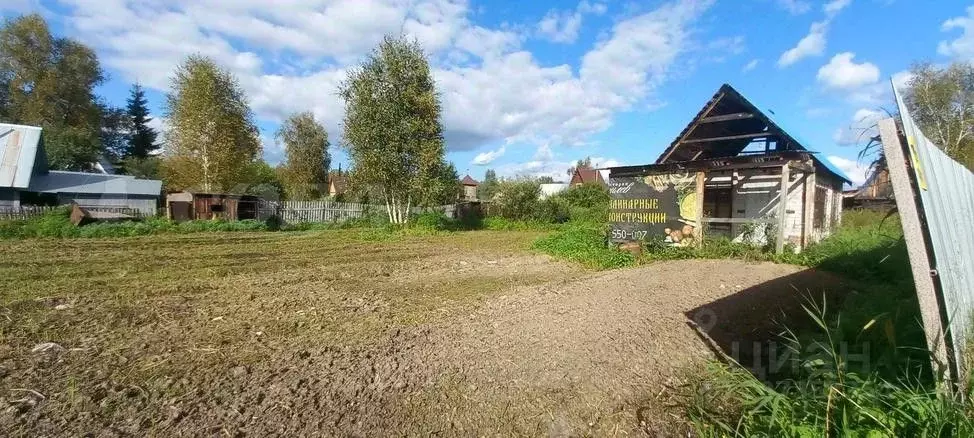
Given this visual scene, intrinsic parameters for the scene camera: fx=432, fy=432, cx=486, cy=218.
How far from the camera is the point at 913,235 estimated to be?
6.40 feet

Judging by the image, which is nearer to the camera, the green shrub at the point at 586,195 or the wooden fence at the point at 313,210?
the wooden fence at the point at 313,210

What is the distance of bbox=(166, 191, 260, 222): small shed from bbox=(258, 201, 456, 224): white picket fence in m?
1.09

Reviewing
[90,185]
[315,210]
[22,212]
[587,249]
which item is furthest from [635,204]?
[90,185]

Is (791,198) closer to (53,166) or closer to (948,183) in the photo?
(948,183)

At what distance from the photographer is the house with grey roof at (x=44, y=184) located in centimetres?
1730

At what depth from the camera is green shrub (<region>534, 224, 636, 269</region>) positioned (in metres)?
9.17

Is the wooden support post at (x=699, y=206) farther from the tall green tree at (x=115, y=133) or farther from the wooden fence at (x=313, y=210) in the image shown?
the tall green tree at (x=115, y=133)

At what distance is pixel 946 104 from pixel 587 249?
90.2ft

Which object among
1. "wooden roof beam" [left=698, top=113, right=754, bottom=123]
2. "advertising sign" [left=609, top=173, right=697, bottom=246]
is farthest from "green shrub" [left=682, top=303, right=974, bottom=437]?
"wooden roof beam" [left=698, top=113, right=754, bottom=123]

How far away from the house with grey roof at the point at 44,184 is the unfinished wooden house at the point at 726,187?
72.1ft

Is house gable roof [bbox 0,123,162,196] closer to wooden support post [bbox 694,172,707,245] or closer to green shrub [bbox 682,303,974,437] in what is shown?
wooden support post [bbox 694,172,707,245]

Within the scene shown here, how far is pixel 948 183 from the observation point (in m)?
2.49

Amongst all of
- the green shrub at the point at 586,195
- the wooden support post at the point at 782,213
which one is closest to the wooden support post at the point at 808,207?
the wooden support post at the point at 782,213

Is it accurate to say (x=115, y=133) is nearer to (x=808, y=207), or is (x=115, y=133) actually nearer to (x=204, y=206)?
(x=204, y=206)
